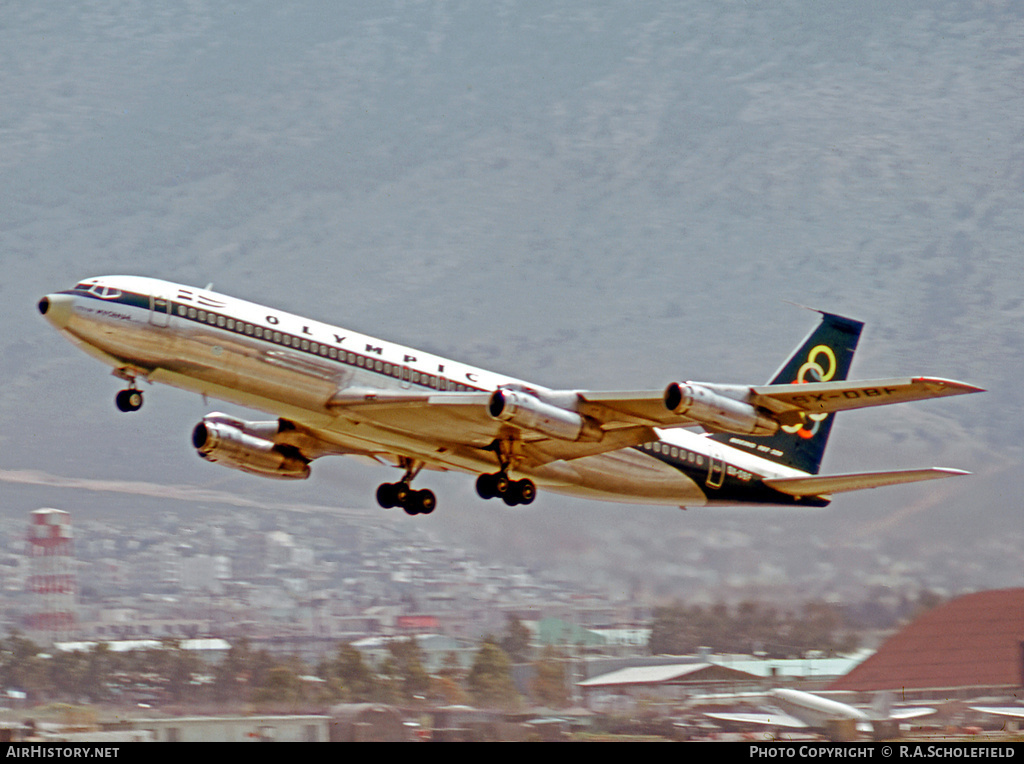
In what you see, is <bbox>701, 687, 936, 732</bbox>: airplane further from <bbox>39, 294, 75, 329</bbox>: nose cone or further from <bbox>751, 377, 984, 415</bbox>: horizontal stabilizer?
<bbox>39, 294, 75, 329</bbox>: nose cone

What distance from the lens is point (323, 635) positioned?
44.6 meters

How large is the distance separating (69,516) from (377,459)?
21.9 metres

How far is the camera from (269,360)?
32250 mm

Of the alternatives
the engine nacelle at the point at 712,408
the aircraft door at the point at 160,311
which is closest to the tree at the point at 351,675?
the aircraft door at the point at 160,311

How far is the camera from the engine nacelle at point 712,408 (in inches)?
1262

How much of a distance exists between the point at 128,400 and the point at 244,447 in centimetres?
662

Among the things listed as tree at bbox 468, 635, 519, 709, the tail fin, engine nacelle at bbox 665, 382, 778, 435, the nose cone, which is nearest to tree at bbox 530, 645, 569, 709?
tree at bbox 468, 635, 519, 709

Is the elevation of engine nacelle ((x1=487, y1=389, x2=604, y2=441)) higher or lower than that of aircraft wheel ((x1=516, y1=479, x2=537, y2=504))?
higher

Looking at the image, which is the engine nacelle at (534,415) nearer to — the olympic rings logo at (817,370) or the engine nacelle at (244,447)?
the engine nacelle at (244,447)

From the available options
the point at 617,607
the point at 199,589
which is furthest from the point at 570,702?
the point at 199,589

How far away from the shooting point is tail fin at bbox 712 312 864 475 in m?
41.6

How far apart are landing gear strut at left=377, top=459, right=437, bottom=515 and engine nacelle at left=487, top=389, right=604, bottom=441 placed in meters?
6.61

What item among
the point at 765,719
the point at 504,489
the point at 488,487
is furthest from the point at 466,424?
the point at 765,719
